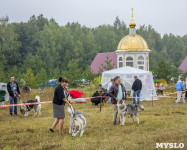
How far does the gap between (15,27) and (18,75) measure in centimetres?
3173

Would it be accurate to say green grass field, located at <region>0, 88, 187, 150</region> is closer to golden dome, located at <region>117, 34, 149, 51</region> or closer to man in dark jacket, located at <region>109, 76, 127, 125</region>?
man in dark jacket, located at <region>109, 76, 127, 125</region>

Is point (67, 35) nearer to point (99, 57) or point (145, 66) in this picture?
point (99, 57)

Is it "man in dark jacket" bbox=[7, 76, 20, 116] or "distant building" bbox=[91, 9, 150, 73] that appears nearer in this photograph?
"man in dark jacket" bbox=[7, 76, 20, 116]

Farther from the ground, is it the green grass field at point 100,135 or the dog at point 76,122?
the dog at point 76,122

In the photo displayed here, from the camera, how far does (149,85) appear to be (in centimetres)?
1992

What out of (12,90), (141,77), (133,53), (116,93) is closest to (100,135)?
(116,93)

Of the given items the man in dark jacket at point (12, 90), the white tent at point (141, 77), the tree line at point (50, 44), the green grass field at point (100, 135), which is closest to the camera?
the green grass field at point (100, 135)

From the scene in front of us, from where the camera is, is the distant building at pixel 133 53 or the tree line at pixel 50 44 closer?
the distant building at pixel 133 53

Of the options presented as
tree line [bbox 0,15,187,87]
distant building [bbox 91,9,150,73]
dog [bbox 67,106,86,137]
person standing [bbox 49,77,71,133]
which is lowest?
dog [bbox 67,106,86,137]

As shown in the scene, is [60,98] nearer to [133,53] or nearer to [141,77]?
[141,77]

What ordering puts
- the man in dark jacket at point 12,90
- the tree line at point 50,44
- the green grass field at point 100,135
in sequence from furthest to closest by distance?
the tree line at point 50,44, the man in dark jacket at point 12,90, the green grass field at point 100,135

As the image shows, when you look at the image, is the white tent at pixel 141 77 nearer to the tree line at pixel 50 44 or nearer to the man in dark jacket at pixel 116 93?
the man in dark jacket at pixel 116 93

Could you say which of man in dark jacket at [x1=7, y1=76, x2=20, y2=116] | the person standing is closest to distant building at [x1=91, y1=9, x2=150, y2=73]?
man in dark jacket at [x1=7, y1=76, x2=20, y2=116]

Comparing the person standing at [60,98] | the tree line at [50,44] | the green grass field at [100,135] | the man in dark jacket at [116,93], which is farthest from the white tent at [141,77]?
the tree line at [50,44]
